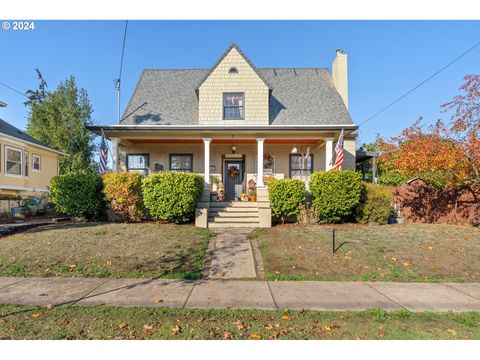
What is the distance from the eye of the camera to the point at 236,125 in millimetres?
13836

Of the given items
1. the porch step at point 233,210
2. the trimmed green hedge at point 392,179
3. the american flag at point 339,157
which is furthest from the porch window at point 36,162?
the trimmed green hedge at point 392,179

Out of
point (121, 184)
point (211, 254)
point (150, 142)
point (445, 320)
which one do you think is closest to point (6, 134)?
point (150, 142)

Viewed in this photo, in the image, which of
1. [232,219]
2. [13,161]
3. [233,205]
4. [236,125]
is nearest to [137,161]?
[236,125]

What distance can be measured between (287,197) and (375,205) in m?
3.42

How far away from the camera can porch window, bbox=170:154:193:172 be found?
15.2 metres

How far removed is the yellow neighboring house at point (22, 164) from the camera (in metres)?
16.5

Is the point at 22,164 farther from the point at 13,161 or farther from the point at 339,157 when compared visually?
the point at 339,157

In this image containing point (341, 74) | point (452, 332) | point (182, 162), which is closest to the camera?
point (452, 332)

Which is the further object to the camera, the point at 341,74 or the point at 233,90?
the point at 341,74

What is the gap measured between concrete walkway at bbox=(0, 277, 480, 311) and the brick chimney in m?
12.5

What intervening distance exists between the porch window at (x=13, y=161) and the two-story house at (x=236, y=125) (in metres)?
7.83

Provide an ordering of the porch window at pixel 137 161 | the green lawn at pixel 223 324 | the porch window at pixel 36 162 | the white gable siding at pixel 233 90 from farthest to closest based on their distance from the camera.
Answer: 1. the porch window at pixel 36 162
2. the porch window at pixel 137 161
3. the white gable siding at pixel 233 90
4. the green lawn at pixel 223 324

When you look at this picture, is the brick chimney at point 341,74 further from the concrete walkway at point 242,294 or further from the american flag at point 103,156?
the american flag at point 103,156

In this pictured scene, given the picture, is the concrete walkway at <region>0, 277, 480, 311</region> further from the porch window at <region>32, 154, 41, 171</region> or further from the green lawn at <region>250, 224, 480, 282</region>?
the porch window at <region>32, 154, 41, 171</region>
